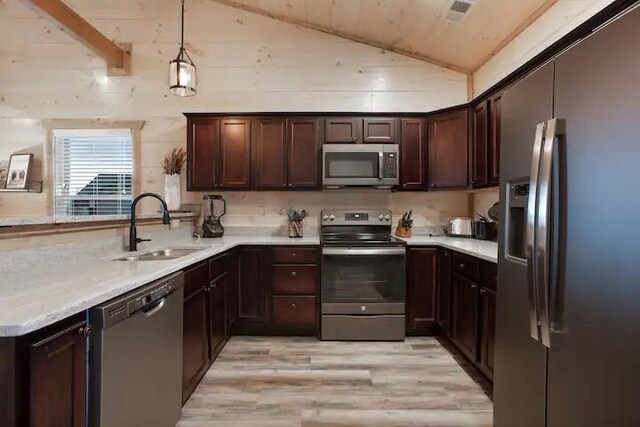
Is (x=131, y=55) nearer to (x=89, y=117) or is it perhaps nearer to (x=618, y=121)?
(x=89, y=117)

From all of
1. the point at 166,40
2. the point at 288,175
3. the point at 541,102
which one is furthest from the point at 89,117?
the point at 541,102

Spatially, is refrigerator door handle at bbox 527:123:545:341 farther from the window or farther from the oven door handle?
the window

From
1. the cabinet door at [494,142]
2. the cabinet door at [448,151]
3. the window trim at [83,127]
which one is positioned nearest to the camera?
the cabinet door at [494,142]

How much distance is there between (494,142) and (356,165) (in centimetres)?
122

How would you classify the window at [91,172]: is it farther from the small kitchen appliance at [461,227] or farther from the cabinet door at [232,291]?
the small kitchen appliance at [461,227]

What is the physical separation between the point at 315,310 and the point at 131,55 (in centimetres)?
340

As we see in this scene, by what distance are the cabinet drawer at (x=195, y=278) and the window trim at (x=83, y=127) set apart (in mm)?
2124

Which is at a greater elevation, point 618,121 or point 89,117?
point 89,117

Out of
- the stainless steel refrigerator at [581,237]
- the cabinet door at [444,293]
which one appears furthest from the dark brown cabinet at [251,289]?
the stainless steel refrigerator at [581,237]

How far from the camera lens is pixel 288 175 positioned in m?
3.68

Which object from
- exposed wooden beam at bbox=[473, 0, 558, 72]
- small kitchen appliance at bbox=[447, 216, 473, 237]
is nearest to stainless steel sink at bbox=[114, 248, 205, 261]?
small kitchen appliance at bbox=[447, 216, 473, 237]

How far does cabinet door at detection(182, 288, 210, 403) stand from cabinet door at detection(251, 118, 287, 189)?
1496 mm

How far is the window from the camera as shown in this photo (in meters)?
4.14

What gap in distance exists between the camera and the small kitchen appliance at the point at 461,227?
3621mm
